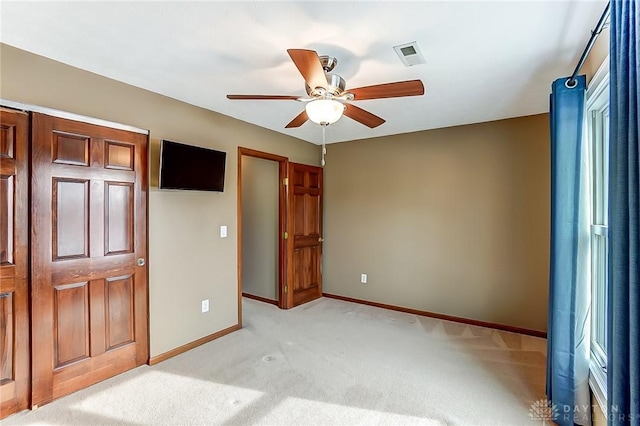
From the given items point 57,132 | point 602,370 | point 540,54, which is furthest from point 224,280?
point 540,54

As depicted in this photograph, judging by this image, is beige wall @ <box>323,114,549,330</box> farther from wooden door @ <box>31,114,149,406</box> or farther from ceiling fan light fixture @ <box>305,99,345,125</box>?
wooden door @ <box>31,114,149,406</box>

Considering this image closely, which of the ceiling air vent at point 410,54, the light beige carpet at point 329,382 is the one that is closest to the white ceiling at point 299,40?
the ceiling air vent at point 410,54

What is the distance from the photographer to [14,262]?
2.09m

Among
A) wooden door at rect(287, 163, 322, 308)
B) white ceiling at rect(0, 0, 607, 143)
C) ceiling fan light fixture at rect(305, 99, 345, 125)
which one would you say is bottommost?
wooden door at rect(287, 163, 322, 308)

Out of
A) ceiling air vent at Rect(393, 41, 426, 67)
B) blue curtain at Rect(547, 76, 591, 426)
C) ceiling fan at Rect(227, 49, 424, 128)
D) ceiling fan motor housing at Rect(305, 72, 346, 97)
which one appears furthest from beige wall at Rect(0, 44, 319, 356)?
blue curtain at Rect(547, 76, 591, 426)

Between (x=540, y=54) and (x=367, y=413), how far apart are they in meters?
2.65

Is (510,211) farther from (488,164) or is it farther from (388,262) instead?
(388,262)

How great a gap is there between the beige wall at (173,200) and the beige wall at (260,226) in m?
0.86

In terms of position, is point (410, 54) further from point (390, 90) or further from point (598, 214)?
point (598, 214)

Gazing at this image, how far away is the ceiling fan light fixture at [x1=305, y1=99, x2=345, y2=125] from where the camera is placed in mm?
2023

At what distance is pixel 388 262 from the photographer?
442cm

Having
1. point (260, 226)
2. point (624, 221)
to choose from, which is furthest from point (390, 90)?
point (260, 226)

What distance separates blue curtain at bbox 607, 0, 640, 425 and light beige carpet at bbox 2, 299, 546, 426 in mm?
1212

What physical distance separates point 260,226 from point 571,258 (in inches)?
146
